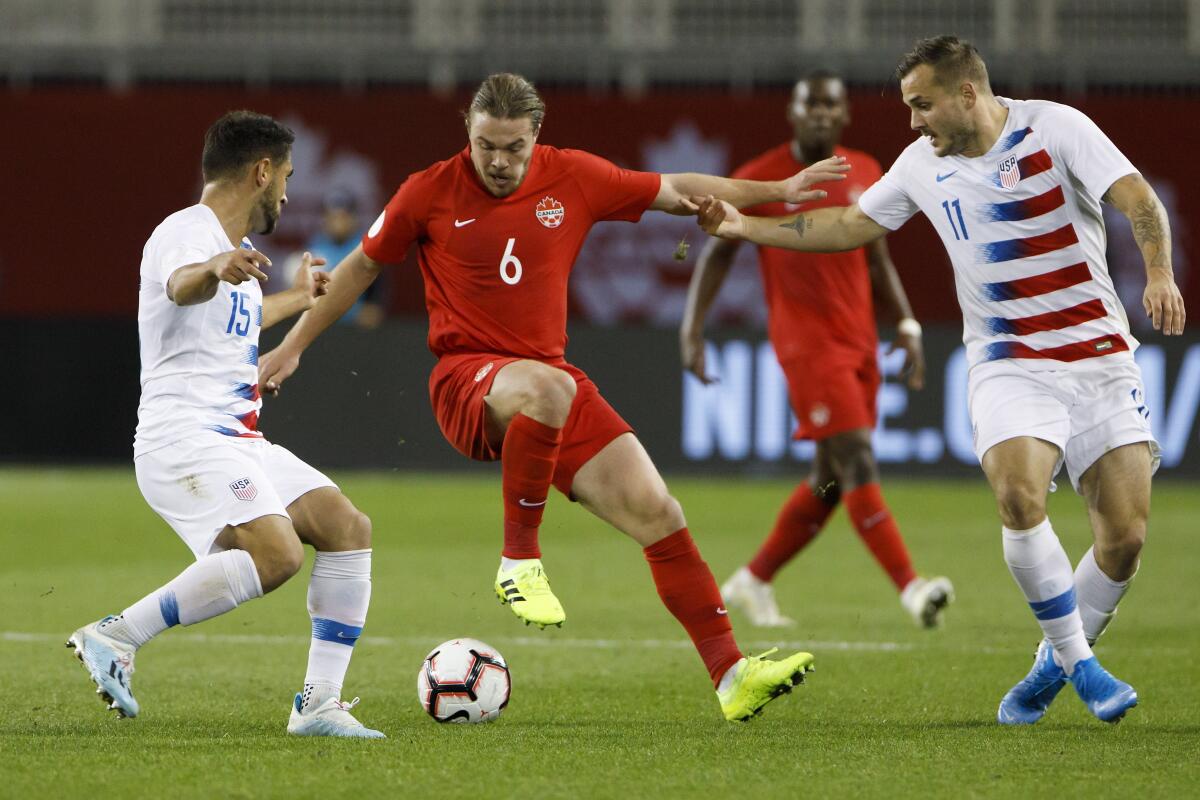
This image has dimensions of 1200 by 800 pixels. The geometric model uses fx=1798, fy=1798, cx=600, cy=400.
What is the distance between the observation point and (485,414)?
18.8ft

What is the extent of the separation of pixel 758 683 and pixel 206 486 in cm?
173

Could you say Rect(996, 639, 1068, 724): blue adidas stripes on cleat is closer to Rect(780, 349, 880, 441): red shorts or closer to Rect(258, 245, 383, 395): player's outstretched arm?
Rect(258, 245, 383, 395): player's outstretched arm

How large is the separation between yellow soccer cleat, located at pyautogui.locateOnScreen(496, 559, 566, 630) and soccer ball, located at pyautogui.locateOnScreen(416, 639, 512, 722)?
211 mm

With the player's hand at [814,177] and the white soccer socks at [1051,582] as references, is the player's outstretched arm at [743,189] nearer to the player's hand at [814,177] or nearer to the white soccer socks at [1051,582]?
the player's hand at [814,177]

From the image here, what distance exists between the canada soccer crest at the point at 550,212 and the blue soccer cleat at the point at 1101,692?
214 centimetres

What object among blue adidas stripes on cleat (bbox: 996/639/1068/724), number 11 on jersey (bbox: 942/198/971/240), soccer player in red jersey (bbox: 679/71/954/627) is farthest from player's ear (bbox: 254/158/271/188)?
soccer player in red jersey (bbox: 679/71/954/627)

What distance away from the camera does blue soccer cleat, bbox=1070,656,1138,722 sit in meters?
5.22

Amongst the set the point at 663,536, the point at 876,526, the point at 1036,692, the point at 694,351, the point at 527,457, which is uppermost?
the point at 527,457

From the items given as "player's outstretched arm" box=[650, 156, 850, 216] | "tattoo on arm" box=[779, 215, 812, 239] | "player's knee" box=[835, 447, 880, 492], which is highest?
"player's outstretched arm" box=[650, 156, 850, 216]

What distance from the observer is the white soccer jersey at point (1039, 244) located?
551cm

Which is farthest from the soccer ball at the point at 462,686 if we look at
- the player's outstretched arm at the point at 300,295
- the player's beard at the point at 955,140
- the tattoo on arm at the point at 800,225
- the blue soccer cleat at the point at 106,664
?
the player's beard at the point at 955,140

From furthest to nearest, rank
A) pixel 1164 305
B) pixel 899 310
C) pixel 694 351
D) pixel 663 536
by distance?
pixel 899 310 → pixel 694 351 → pixel 663 536 → pixel 1164 305

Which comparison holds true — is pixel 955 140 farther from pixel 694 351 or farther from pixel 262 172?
pixel 694 351

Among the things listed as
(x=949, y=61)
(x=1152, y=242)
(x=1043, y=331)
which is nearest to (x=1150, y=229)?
(x=1152, y=242)
